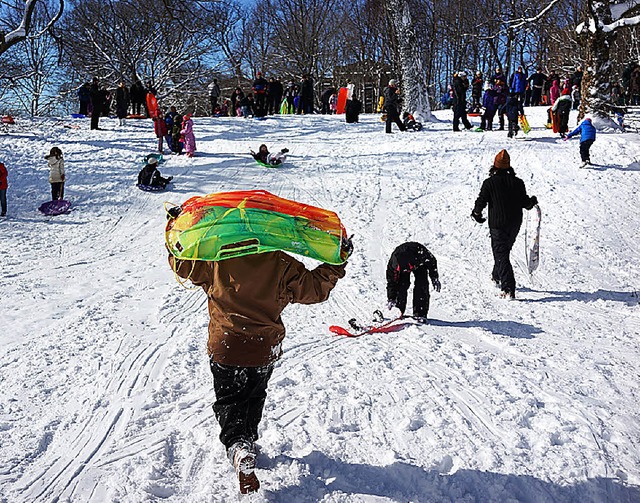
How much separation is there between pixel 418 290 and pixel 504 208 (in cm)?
202

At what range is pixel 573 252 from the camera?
9758 mm

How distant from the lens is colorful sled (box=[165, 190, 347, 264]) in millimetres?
3049

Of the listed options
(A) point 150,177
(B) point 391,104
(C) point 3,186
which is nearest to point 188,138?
(A) point 150,177

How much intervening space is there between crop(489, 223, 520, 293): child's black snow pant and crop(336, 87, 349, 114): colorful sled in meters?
18.9

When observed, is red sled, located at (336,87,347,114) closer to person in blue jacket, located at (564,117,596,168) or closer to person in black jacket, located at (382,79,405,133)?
person in black jacket, located at (382,79,405,133)

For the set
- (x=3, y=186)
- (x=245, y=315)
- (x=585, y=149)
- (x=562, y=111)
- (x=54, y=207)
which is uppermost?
(x=562, y=111)

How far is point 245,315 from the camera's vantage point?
314 centimetres

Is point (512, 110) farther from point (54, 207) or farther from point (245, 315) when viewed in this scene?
point (245, 315)

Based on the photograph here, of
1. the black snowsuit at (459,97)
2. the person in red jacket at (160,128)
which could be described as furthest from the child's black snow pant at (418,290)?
the black snowsuit at (459,97)

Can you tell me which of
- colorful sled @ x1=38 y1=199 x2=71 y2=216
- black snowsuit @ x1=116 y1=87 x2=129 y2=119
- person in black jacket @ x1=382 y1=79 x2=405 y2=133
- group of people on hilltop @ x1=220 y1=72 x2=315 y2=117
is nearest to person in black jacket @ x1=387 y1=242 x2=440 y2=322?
colorful sled @ x1=38 y1=199 x2=71 y2=216

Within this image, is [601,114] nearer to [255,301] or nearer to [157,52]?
[255,301]

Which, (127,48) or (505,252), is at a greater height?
(127,48)

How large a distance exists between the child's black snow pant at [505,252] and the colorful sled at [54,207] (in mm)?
9481

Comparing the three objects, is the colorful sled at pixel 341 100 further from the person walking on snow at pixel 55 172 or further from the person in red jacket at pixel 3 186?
the person in red jacket at pixel 3 186
